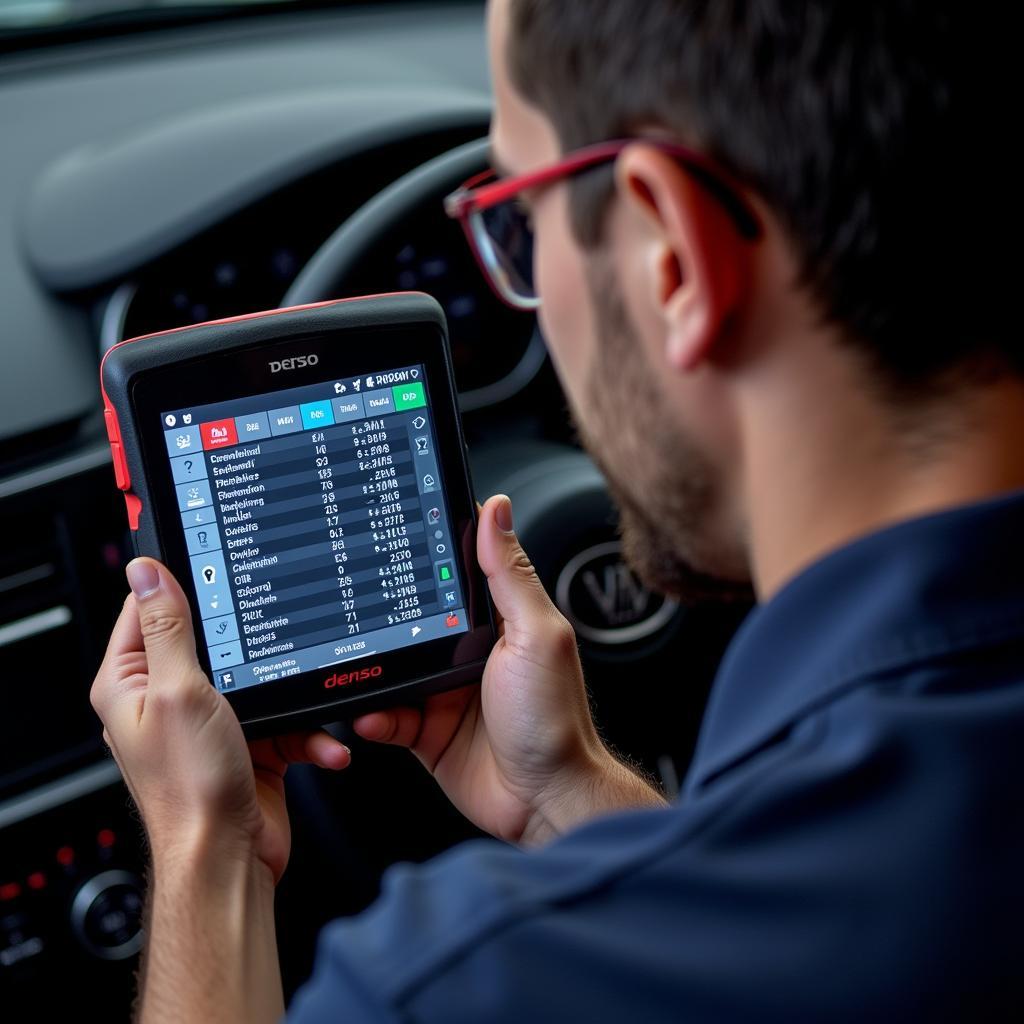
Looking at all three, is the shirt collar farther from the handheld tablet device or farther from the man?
the handheld tablet device

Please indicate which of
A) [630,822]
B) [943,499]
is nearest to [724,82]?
[943,499]

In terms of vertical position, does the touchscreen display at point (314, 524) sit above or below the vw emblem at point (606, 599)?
above

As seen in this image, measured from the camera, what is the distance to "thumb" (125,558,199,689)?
1247 mm

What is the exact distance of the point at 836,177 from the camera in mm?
→ 824

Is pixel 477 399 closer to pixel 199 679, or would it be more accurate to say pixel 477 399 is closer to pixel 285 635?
pixel 285 635

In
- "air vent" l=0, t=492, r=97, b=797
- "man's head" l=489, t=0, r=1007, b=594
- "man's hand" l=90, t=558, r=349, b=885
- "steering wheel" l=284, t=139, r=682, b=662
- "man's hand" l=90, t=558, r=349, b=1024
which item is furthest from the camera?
"steering wheel" l=284, t=139, r=682, b=662

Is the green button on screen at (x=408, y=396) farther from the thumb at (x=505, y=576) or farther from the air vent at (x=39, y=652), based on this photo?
the air vent at (x=39, y=652)

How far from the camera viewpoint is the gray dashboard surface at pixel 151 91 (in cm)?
168

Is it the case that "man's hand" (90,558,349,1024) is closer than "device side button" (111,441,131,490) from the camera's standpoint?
Yes

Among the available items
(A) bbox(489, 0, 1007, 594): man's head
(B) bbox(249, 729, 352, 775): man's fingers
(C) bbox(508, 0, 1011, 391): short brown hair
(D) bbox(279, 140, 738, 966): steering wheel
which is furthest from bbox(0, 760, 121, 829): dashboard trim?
(C) bbox(508, 0, 1011, 391): short brown hair

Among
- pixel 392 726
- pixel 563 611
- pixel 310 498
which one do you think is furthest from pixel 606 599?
pixel 310 498

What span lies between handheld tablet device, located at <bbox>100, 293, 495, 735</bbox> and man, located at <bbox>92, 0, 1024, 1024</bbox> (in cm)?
35

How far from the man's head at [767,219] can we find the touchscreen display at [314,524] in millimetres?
486

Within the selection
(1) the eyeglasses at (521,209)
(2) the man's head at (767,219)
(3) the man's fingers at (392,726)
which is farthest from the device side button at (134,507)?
(2) the man's head at (767,219)
